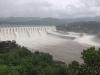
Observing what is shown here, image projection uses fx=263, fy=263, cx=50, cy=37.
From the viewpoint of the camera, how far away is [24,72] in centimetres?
2017

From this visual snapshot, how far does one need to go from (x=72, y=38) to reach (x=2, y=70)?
40.7 m

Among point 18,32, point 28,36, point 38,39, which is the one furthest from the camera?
point 28,36

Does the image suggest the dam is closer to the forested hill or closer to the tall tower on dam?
the tall tower on dam

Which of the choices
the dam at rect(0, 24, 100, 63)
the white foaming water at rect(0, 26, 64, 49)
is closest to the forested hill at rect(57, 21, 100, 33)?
the dam at rect(0, 24, 100, 63)

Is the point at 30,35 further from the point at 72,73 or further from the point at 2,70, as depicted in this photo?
the point at 72,73

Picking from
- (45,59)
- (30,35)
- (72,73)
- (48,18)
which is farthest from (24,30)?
(48,18)

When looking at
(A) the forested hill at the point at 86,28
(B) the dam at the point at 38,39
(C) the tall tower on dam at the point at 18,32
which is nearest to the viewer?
(B) the dam at the point at 38,39

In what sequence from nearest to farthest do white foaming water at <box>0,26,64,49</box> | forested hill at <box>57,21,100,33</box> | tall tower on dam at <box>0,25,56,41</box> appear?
1. white foaming water at <box>0,26,64,49</box>
2. tall tower on dam at <box>0,25,56,41</box>
3. forested hill at <box>57,21,100,33</box>

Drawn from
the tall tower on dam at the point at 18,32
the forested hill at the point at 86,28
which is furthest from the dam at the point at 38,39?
the forested hill at the point at 86,28

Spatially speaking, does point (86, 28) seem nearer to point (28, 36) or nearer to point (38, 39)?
point (38, 39)

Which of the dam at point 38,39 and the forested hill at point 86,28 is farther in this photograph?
the forested hill at point 86,28

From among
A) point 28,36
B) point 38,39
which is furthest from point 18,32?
point 38,39

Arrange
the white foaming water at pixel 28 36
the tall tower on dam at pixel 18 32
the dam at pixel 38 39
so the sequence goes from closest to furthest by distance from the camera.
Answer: the dam at pixel 38 39, the white foaming water at pixel 28 36, the tall tower on dam at pixel 18 32

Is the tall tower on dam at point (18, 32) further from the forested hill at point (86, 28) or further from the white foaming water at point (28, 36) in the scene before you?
the forested hill at point (86, 28)
